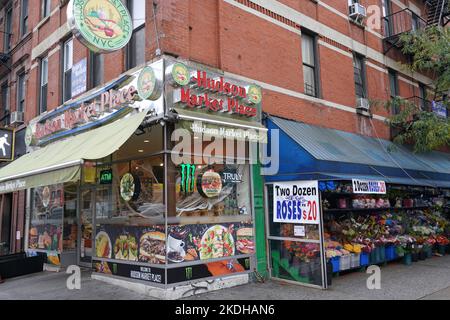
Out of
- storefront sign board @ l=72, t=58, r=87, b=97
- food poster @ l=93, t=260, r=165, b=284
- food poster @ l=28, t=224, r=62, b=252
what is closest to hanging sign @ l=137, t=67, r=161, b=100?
food poster @ l=93, t=260, r=165, b=284

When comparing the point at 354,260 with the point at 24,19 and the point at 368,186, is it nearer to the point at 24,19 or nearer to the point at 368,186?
the point at 368,186

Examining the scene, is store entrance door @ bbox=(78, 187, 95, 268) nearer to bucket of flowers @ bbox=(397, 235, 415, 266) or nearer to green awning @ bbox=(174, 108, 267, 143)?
green awning @ bbox=(174, 108, 267, 143)

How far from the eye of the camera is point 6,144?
1314 cm

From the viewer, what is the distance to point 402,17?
1630 centimetres

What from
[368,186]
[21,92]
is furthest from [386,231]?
[21,92]

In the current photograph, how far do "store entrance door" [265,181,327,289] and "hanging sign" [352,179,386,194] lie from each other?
94cm

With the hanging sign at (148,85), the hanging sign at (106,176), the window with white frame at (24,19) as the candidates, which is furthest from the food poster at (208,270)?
the window with white frame at (24,19)

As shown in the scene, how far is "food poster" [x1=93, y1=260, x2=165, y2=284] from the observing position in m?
7.69

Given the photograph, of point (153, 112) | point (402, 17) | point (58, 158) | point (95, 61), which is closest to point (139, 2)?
point (95, 61)

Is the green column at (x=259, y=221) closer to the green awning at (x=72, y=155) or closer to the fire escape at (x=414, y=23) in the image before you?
the green awning at (x=72, y=155)

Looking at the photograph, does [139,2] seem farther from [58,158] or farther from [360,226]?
[360,226]

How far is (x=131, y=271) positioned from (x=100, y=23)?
5045mm

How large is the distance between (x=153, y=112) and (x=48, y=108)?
6.65m

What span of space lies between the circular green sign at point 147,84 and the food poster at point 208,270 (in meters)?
3.31
